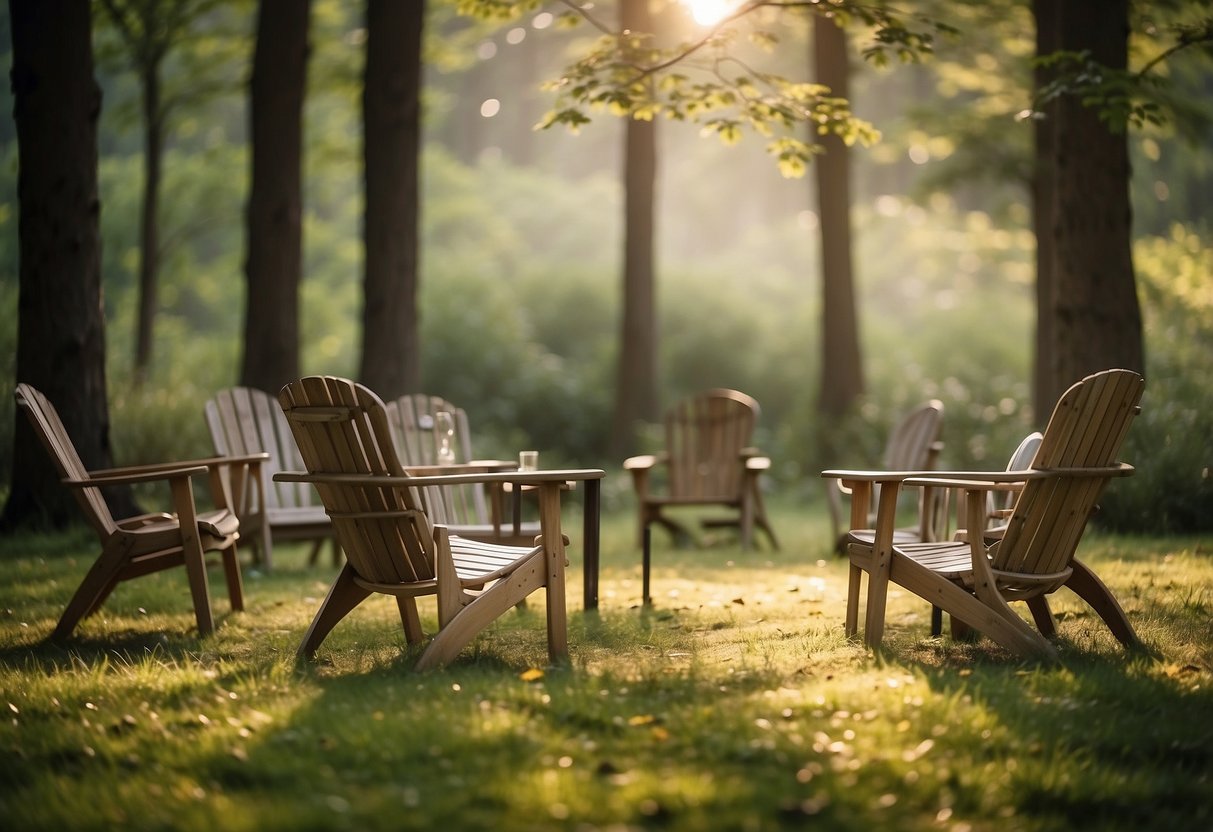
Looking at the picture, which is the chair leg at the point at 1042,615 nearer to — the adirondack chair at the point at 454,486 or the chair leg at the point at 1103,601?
the chair leg at the point at 1103,601

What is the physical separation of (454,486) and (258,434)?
58.9 inches

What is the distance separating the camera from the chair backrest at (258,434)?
771cm

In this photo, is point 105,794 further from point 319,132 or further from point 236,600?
point 319,132

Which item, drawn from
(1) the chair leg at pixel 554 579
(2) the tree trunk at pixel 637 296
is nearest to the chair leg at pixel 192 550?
(1) the chair leg at pixel 554 579

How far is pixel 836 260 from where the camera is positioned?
14398 mm

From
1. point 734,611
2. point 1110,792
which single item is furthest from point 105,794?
point 734,611

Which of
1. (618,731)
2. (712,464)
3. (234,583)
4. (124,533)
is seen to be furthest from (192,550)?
(712,464)

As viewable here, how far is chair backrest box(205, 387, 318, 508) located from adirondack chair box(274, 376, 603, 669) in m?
3.08

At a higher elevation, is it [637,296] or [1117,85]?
[1117,85]

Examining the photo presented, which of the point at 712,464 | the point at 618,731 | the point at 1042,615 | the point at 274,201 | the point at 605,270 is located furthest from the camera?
the point at 605,270

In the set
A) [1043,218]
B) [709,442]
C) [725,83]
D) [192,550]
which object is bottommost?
[192,550]

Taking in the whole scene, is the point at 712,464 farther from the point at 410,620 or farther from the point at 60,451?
the point at 60,451

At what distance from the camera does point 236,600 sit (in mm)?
6293

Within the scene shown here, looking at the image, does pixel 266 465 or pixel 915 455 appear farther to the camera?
pixel 266 465
